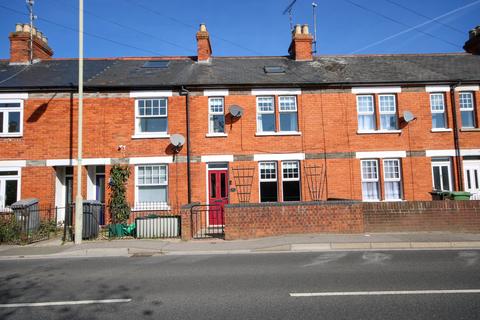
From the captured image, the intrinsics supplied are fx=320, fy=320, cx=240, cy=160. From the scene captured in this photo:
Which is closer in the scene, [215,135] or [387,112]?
[215,135]

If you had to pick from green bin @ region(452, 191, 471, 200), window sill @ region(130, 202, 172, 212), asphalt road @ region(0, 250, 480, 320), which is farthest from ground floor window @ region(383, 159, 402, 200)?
window sill @ region(130, 202, 172, 212)

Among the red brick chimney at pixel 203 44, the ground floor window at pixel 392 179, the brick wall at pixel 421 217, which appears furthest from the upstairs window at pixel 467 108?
the red brick chimney at pixel 203 44

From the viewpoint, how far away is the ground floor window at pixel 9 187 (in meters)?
14.3

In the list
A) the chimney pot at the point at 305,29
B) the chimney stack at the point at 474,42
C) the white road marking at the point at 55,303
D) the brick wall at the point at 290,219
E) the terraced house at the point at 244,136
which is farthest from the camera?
the chimney stack at the point at 474,42

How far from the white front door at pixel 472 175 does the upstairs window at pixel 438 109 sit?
2.16 meters

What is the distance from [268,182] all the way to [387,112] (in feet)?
22.1

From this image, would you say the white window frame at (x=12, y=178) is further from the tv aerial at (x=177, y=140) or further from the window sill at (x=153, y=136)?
the tv aerial at (x=177, y=140)

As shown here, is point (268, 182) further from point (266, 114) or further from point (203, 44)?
point (203, 44)

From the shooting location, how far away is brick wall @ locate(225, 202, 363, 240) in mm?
11273

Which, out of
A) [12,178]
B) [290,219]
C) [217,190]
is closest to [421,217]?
[290,219]

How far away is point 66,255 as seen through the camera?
31.6 ft

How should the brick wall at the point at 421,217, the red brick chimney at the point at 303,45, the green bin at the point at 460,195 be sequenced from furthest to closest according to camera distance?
the red brick chimney at the point at 303,45 → the green bin at the point at 460,195 → the brick wall at the point at 421,217

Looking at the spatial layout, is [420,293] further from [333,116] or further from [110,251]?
[333,116]

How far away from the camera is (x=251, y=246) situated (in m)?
10.0
